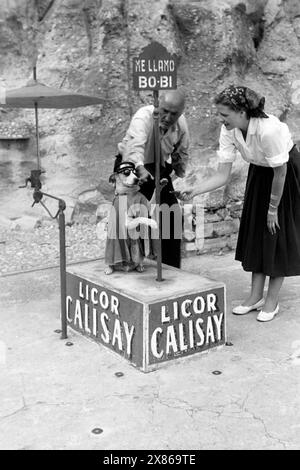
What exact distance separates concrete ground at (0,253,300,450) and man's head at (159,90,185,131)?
4.91 feet

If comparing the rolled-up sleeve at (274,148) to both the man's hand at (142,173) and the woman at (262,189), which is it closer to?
the woman at (262,189)

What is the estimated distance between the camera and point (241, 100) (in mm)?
3674

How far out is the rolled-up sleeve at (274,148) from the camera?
367cm

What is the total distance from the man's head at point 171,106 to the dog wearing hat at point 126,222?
1.31 feet

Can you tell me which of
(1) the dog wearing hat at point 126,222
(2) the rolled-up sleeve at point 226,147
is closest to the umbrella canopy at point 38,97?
(1) the dog wearing hat at point 126,222

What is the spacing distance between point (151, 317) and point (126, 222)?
2.44 feet

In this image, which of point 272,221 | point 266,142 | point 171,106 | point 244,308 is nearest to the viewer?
point 266,142

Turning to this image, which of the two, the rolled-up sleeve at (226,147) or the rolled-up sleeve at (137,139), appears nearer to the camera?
the rolled-up sleeve at (137,139)

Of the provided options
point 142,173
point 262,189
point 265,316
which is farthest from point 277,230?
point 142,173

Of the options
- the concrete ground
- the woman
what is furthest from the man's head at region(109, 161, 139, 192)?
the concrete ground

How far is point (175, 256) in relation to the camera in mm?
4594

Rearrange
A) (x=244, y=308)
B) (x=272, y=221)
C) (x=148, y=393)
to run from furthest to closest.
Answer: (x=244, y=308)
(x=272, y=221)
(x=148, y=393)

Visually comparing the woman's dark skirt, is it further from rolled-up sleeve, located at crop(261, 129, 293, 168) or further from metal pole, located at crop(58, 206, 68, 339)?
metal pole, located at crop(58, 206, 68, 339)

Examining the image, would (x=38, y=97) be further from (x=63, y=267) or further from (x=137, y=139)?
(x=63, y=267)
